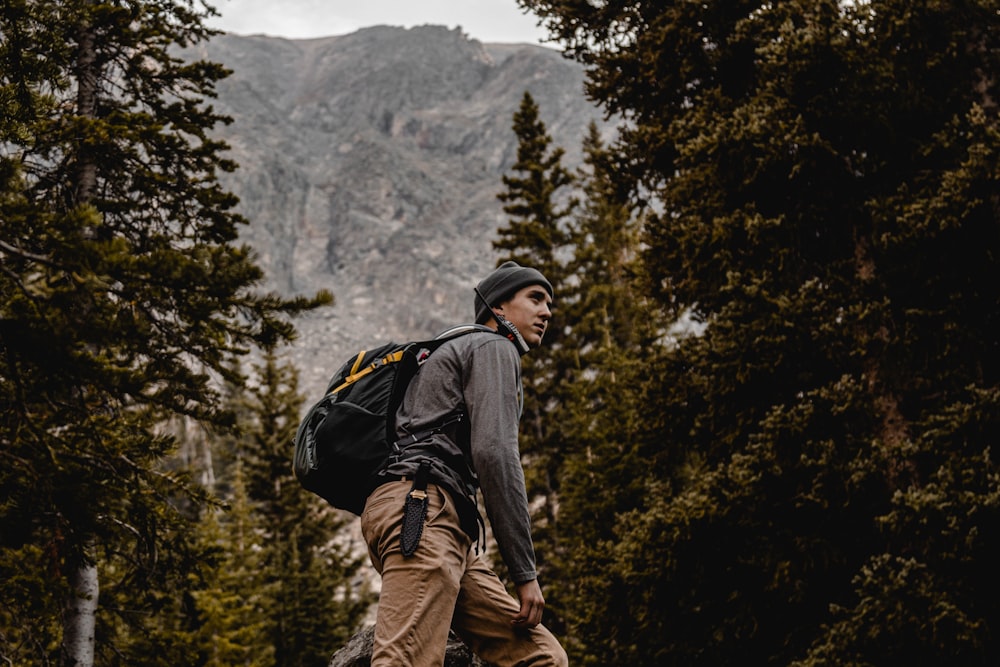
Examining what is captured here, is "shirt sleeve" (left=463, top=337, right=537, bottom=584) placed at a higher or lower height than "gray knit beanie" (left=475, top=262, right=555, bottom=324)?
lower

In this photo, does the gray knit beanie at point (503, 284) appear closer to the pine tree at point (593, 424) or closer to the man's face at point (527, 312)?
the man's face at point (527, 312)

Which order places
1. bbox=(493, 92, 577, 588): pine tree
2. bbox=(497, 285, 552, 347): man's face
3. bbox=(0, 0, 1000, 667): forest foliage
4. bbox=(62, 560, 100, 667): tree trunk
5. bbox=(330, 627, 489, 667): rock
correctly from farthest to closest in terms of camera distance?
1. bbox=(493, 92, 577, 588): pine tree
2. bbox=(62, 560, 100, 667): tree trunk
3. bbox=(0, 0, 1000, 667): forest foliage
4. bbox=(330, 627, 489, 667): rock
5. bbox=(497, 285, 552, 347): man's face

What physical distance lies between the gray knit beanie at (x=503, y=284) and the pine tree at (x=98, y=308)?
126cm

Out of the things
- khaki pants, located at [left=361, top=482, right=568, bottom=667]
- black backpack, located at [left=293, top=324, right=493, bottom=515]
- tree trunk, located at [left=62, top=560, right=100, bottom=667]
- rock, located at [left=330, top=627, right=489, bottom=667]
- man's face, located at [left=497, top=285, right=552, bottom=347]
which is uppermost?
man's face, located at [left=497, top=285, right=552, bottom=347]

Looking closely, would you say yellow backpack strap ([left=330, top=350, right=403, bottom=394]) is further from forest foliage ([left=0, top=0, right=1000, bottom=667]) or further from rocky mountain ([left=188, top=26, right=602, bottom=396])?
rocky mountain ([left=188, top=26, right=602, bottom=396])

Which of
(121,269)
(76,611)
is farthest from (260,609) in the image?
(121,269)

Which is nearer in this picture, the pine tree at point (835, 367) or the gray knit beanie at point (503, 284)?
the gray knit beanie at point (503, 284)

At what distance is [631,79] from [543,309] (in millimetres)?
8616

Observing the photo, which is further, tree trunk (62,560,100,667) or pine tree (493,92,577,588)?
pine tree (493,92,577,588)

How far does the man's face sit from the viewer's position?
334 cm

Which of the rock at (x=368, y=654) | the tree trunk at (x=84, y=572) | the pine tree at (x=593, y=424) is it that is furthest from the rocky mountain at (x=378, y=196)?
the rock at (x=368, y=654)

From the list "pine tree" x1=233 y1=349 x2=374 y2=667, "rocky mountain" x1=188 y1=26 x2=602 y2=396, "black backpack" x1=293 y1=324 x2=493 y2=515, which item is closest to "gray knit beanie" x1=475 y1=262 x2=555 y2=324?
"black backpack" x1=293 y1=324 x2=493 y2=515

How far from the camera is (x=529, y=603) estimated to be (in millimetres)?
2814

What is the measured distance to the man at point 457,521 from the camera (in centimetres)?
267
